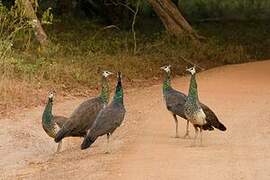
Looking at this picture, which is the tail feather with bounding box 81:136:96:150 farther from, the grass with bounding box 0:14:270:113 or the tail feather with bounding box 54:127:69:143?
the grass with bounding box 0:14:270:113

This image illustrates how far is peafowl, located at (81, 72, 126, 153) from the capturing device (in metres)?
10.3

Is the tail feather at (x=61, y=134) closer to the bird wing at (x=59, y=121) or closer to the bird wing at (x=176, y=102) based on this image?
the bird wing at (x=59, y=121)

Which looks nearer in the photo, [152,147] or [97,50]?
[152,147]

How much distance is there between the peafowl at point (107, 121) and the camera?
10281 mm

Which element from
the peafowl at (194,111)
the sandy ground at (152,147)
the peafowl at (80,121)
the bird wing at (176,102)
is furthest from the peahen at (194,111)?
the peafowl at (80,121)

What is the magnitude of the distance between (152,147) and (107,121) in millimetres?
746

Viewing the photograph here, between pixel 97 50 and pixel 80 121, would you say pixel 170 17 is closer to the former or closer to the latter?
pixel 97 50

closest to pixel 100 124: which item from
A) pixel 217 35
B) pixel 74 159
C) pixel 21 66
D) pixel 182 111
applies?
pixel 74 159

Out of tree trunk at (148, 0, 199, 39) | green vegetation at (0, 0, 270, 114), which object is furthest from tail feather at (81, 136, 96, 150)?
tree trunk at (148, 0, 199, 39)

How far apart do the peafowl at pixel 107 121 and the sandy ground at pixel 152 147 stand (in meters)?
0.27

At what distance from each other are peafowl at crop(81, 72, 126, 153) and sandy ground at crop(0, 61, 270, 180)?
275 millimetres

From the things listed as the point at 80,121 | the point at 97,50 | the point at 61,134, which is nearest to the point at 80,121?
the point at 80,121

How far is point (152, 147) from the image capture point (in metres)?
10.8

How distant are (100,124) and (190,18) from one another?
22.8 metres
